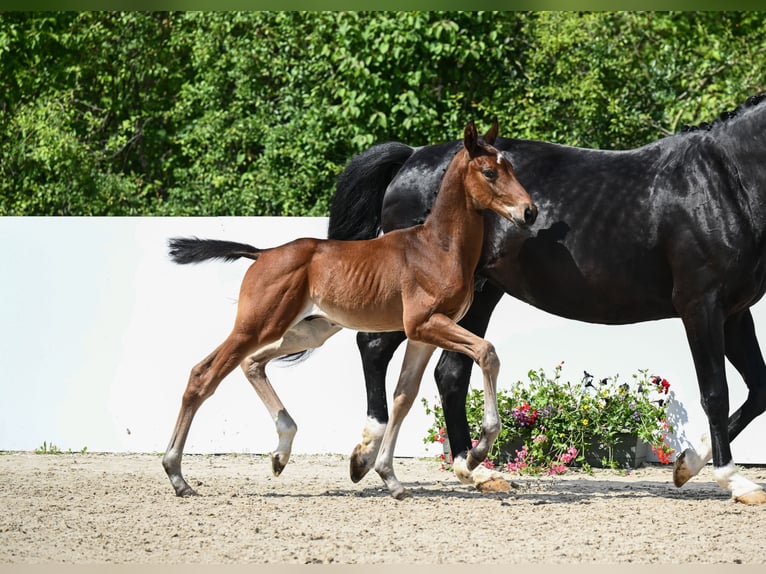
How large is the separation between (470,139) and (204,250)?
5.62 feet

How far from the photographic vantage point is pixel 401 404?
18.9 ft

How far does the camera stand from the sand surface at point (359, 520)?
14.0 feet

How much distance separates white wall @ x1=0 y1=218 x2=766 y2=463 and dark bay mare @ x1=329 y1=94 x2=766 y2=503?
1696mm

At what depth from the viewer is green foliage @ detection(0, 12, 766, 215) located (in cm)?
1257

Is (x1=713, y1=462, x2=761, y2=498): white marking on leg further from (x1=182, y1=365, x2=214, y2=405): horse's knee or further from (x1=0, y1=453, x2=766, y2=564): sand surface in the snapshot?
(x1=182, y1=365, x2=214, y2=405): horse's knee

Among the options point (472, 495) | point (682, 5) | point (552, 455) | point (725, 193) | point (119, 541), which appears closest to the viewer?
point (682, 5)

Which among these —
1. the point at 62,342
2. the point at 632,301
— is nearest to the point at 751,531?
the point at 632,301

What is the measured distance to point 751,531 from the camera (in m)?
4.79

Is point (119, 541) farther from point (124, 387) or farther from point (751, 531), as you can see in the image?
point (124, 387)

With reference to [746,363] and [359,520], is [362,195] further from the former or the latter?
[746,363]

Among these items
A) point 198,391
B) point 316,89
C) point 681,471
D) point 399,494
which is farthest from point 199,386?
point 316,89

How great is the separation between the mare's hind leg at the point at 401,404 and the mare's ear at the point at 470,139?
113cm

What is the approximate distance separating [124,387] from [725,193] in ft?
16.5

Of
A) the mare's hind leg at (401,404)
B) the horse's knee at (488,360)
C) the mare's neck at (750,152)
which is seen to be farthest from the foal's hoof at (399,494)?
the mare's neck at (750,152)
